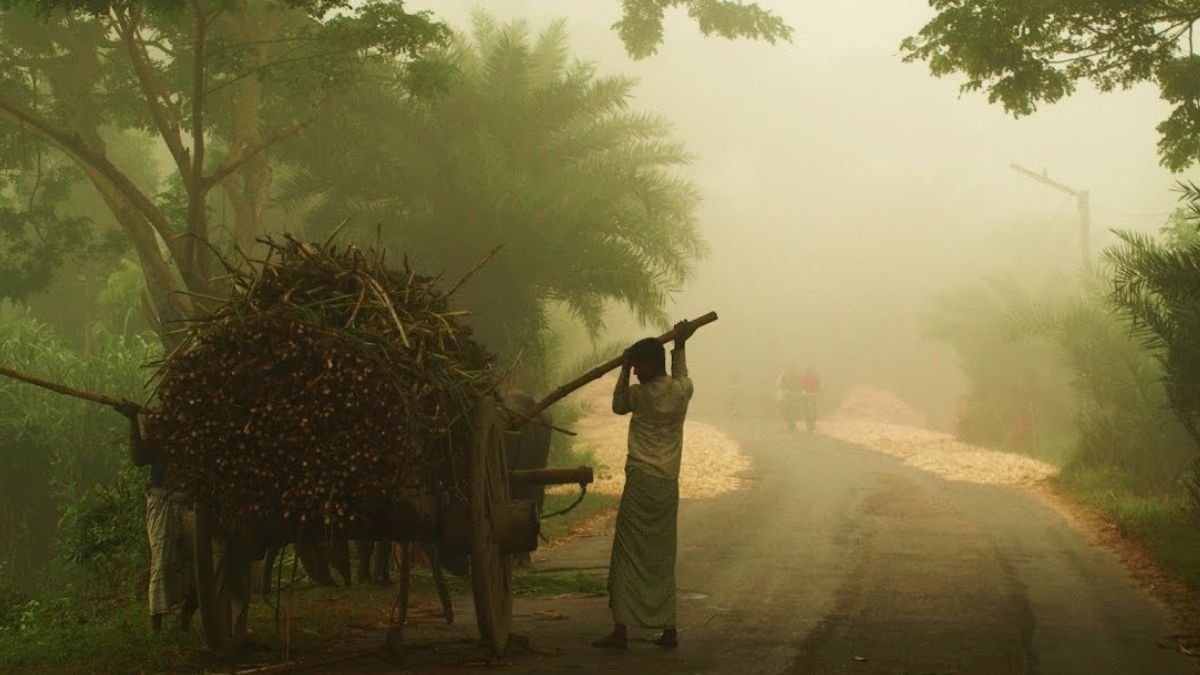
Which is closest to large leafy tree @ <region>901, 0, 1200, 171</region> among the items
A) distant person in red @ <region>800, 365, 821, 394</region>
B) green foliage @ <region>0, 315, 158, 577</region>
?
green foliage @ <region>0, 315, 158, 577</region>

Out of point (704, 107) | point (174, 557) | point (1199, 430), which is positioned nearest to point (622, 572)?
point (174, 557)

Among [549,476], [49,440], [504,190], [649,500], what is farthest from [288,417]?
[49,440]

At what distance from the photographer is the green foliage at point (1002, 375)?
101 feet

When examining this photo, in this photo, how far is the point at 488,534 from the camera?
713 centimetres

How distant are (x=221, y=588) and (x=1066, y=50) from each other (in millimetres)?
9849

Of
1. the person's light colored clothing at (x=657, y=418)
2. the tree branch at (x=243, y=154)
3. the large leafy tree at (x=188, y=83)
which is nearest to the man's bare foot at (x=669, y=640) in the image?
the person's light colored clothing at (x=657, y=418)

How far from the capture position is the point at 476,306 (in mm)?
20234

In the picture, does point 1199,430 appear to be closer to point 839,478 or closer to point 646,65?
point 839,478

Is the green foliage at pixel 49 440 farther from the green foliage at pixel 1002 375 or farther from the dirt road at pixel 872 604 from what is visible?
the green foliage at pixel 1002 375

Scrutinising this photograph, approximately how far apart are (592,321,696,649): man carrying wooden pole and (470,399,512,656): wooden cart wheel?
0.87m

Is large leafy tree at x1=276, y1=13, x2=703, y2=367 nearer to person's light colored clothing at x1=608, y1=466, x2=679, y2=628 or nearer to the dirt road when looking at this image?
the dirt road

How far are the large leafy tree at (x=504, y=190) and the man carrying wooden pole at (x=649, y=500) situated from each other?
415 inches

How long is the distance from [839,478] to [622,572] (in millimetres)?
14115

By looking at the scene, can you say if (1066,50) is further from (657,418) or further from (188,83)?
(188,83)
